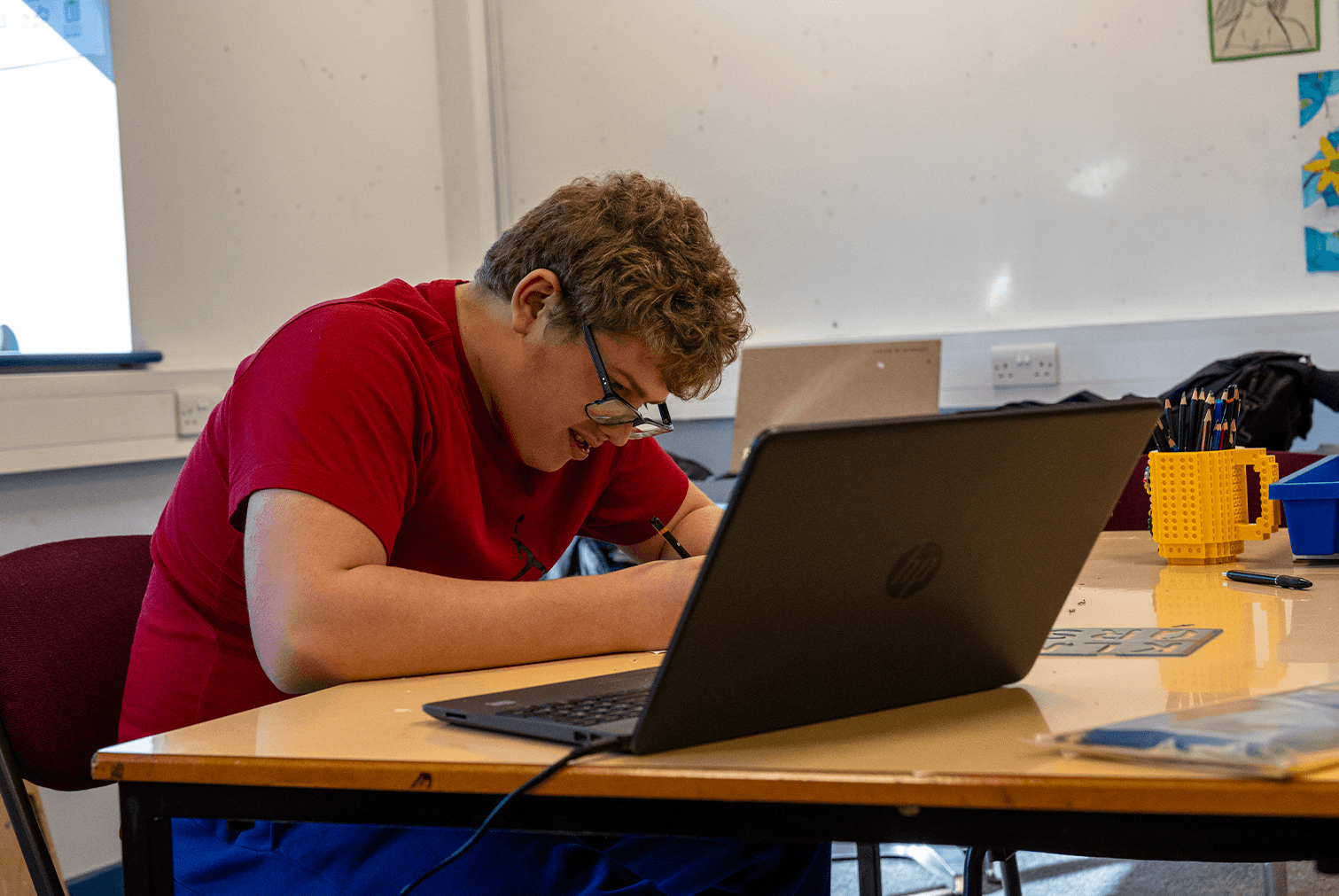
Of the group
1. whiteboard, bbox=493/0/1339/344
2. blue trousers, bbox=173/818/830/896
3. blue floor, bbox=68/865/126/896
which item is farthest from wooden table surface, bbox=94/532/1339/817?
whiteboard, bbox=493/0/1339/344

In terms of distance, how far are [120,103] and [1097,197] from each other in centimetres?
251

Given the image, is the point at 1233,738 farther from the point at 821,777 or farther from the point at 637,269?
the point at 637,269

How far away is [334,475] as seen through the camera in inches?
35.1

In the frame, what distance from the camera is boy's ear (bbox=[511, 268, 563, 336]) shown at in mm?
1075

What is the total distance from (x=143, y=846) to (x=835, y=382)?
188 cm

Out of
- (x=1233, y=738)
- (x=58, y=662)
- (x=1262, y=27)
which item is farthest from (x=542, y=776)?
(x=1262, y=27)

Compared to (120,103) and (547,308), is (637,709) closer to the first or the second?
(547,308)

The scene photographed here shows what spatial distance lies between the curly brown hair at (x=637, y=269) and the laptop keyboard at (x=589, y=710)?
417mm

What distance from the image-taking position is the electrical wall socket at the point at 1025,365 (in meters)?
3.29

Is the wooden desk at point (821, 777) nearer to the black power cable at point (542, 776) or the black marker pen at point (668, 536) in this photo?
the black power cable at point (542, 776)

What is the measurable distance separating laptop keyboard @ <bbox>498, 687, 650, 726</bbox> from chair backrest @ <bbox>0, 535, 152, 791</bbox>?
0.61 metres

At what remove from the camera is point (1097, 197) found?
328cm

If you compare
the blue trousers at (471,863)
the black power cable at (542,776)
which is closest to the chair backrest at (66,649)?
the blue trousers at (471,863)

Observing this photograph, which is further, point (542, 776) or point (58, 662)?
point (58, 662)
